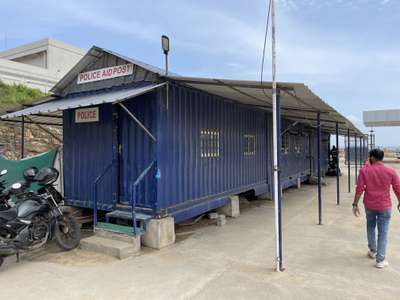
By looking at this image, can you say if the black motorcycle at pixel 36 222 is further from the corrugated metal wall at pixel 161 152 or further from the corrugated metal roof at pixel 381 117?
the corrugated metal roof at pixel 381 117

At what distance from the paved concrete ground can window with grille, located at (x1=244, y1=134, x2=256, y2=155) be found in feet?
9.58

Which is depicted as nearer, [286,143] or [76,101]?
[76,101]

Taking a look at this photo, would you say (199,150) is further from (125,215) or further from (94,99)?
(94,99)

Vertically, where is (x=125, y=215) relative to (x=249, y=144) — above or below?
below

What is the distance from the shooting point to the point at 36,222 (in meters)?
4.90

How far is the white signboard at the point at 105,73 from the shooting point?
6.28 m

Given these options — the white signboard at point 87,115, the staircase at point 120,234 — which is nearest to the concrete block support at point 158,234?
the staircase at point 120,234

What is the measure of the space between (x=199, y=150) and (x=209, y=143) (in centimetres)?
47

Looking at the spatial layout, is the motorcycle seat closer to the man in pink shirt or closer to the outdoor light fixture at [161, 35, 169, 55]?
the outdoor light fixture at [161, 35, 169, 55]

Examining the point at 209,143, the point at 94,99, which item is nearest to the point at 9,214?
the point at 94,99

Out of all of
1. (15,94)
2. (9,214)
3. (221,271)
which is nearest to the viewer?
(221,271)

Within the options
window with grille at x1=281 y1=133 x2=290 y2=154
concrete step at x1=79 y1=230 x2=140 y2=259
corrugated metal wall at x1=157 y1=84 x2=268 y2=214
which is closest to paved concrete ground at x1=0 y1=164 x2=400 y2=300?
concrete step at x1=79 y1=230 x2=140 y2=259

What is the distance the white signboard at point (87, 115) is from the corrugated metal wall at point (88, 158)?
73mm

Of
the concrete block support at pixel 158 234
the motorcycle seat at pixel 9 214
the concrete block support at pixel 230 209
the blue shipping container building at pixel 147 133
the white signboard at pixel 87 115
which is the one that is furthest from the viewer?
the concrete block support at pixel 230 209
